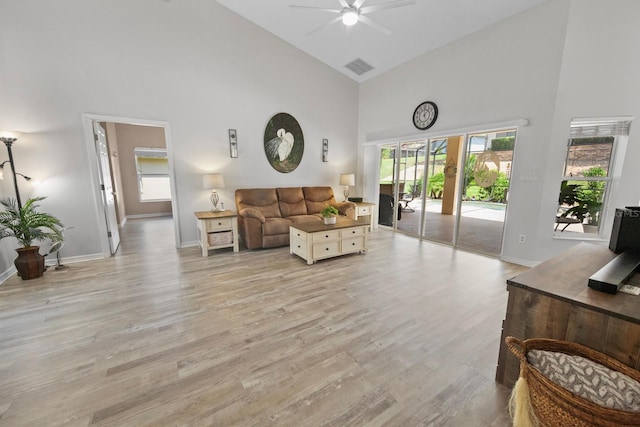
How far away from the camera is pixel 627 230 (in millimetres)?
1772

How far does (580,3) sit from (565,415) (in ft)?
14.2

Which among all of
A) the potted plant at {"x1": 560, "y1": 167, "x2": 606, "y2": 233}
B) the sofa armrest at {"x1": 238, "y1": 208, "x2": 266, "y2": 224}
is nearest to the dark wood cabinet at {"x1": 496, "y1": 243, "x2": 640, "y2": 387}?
the potted plant at {"x1": 560, "y1": 167, "x2": 606, "y2": 233}

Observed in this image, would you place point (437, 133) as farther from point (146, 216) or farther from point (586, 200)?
point (146, 216)

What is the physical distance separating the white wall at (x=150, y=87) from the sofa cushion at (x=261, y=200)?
0.29 m

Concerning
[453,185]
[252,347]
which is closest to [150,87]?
[252,347]

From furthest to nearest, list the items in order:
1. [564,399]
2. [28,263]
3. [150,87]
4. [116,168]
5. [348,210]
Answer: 1. [116,168]
2. [348,210]
3. [150,87]
4. [28,263]
5. [564,399]

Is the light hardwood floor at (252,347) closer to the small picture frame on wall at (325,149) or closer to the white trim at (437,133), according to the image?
the white trim at (437,133)

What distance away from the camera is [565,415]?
0.91 meters

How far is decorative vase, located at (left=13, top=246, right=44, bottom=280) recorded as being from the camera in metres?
2.96

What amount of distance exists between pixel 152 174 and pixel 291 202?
506 centimetres

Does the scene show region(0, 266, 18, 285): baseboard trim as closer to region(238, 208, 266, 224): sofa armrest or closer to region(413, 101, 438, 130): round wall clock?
region(238, 208, 266, 224): sofa armrest

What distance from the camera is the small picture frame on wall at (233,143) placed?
15.0 feet

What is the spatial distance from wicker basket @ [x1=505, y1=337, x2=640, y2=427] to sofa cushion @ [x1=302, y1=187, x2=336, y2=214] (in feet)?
13.9

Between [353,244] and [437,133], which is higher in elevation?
[437,133]
